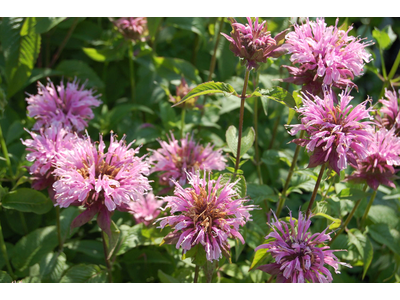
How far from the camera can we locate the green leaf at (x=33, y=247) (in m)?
1.51

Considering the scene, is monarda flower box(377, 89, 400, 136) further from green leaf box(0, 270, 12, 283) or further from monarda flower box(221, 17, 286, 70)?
green leaf box(0, 270, 12, 283)

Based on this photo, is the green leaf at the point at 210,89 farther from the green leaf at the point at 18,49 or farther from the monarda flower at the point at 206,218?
the green leaf at the point at 18,49

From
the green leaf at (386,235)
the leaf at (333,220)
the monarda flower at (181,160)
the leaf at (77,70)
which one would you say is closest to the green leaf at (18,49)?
the leaf at (77,70)

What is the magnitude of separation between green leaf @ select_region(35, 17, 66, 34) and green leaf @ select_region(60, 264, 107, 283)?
39.8 inches

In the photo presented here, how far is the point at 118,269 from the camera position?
176 centimetres

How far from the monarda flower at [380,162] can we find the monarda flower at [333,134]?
7.2 inches

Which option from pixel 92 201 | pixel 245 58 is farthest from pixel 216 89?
pixel 92 201

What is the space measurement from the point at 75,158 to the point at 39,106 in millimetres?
462

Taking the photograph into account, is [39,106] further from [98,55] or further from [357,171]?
[357,171]

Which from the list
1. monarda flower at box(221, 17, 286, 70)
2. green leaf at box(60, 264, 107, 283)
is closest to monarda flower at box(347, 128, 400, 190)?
monarda flower at box(221, 17, 286, 70)

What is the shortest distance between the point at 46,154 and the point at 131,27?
0.84m

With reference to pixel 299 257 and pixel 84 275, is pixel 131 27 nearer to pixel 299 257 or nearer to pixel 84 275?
pixel 84 275

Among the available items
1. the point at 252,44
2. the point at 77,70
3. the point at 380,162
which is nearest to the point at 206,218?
the point at 252,44

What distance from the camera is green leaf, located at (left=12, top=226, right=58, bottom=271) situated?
1.51 metres
